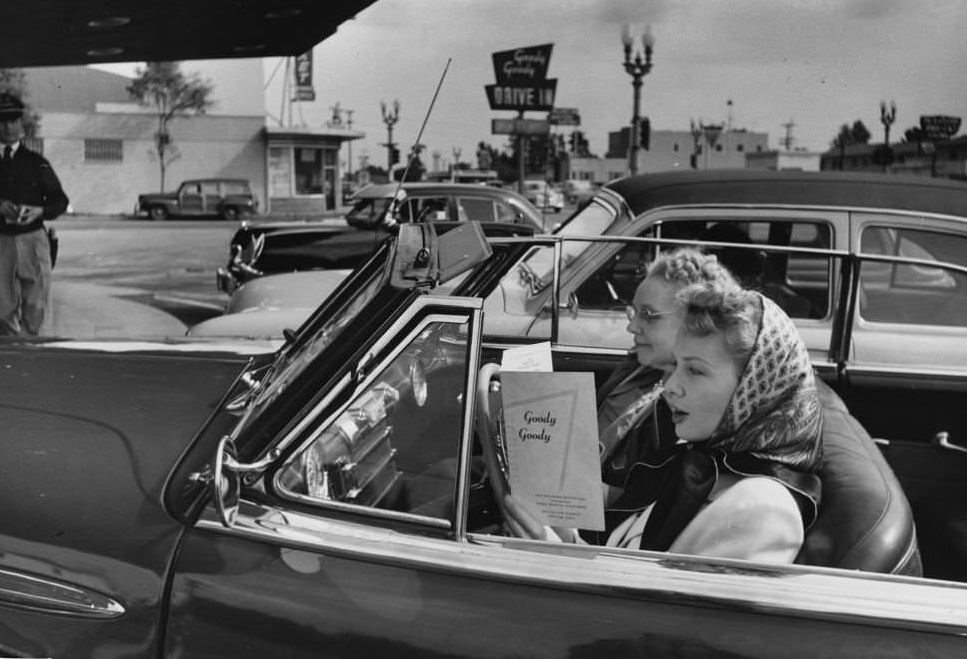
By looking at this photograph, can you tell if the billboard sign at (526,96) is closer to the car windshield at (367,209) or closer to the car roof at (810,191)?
the car roof at (810,191)

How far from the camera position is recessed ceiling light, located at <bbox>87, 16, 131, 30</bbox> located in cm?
676

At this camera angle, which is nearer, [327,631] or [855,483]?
[327,631]

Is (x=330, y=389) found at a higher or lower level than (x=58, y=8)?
lower

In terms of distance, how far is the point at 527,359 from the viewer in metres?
2.04

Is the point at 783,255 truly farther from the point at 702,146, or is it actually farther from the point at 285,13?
the point at 285,13

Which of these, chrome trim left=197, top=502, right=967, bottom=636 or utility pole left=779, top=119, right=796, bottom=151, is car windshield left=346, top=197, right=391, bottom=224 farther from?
chrome trim left=197, top=502, right=967, bottom=636

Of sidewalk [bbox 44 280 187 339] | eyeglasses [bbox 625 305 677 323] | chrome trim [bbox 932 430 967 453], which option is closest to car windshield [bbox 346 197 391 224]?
sidewalk [bbox 44 280 187 339]

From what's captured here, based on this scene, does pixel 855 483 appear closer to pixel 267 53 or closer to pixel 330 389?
pixel 330 389

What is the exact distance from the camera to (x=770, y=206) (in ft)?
12.7

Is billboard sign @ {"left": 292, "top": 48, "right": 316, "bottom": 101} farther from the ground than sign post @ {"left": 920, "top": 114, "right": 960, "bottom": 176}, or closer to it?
farther from the ground

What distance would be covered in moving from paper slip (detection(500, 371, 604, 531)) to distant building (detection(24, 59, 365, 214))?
35.7 meters

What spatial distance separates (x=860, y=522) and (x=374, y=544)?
0.86 metres

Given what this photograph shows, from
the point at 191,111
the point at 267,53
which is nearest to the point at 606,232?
the point at 267,53

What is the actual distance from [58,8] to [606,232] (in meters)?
4.63
